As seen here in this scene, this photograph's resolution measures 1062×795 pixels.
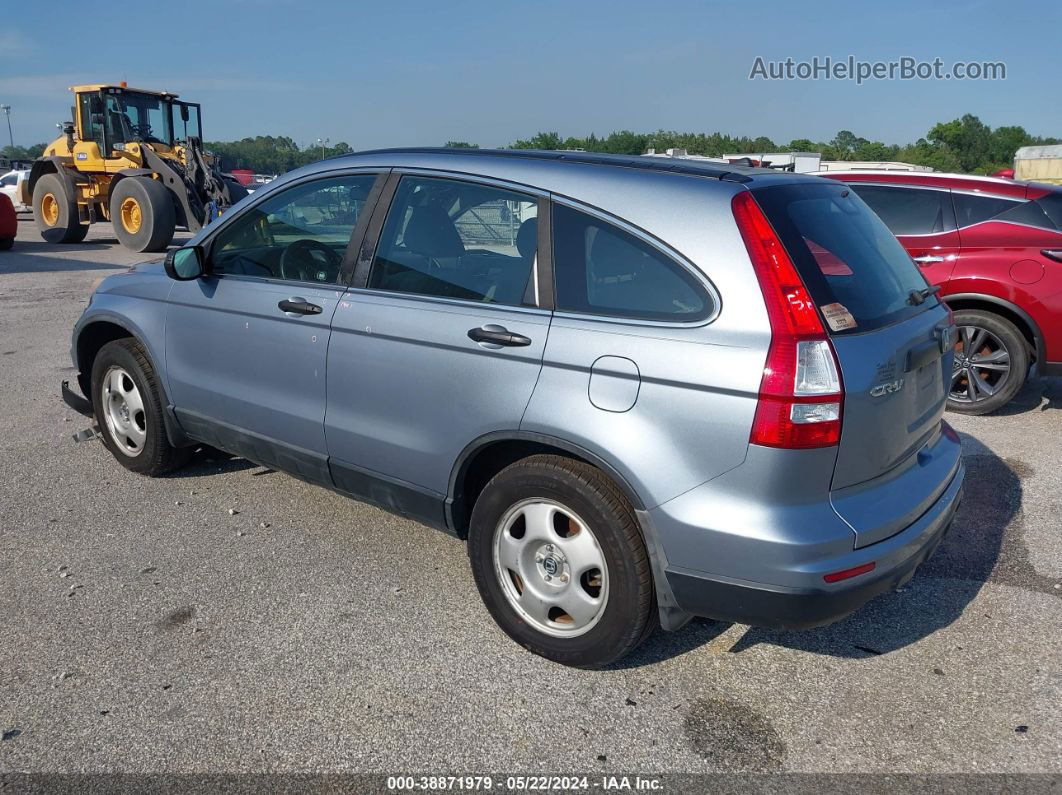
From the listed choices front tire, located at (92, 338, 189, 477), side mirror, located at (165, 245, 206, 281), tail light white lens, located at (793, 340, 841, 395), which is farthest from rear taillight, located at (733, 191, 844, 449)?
front tire, located at (92, 338, 189, 477)

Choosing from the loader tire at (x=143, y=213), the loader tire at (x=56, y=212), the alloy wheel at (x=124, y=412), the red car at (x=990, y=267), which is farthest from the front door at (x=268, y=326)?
the loader tire at (x=56, y=212)

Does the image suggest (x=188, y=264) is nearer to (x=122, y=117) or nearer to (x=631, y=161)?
(x=631, y=161)

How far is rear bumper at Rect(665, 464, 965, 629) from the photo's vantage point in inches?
103

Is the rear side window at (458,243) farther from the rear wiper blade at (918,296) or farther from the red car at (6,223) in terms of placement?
the red car at (6,223)

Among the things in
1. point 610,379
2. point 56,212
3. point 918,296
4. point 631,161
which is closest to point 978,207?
point 918,296

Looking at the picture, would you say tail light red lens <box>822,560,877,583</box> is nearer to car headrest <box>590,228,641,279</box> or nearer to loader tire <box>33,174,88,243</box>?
car headrest <box>590,228,641,279</box>

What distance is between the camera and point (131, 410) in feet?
15.8

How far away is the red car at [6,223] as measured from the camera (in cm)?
1775

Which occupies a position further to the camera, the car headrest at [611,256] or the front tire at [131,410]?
the front tire at [131,410]

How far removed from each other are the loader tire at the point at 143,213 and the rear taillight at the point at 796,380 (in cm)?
1697

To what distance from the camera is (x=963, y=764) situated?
2.68m

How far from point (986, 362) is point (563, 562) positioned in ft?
16.1

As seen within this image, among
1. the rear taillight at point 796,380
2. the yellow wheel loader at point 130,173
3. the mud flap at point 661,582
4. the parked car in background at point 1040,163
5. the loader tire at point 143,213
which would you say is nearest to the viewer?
the rear taillight at point 796,380

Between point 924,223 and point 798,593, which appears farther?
point 924,223
